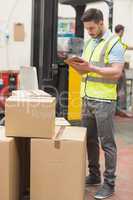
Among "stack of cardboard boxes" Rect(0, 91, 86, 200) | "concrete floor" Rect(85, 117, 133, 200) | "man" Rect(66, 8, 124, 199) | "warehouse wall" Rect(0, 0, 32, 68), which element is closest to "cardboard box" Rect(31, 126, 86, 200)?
"stack of cardboard boxes" Rect(0, 91, 86, 200)

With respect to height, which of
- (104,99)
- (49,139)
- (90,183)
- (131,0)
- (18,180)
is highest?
(131,0)

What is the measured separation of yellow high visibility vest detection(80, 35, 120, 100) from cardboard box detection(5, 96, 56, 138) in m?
0.51

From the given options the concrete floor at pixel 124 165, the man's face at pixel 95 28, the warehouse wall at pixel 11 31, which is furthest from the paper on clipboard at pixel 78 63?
the warehouse wall at pixel 11 31

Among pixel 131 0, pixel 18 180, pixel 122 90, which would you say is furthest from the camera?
pixel 131 0

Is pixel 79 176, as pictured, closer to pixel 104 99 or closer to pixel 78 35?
pixel 104 99

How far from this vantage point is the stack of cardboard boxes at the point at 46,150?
2596 millimetres

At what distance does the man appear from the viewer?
9.66 feet

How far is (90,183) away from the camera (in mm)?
3383

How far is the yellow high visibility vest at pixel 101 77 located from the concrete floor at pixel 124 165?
2.66 feet

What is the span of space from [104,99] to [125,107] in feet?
13.2

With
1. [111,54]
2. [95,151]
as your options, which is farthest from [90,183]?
[111,54]

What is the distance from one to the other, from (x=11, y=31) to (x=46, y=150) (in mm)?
3686

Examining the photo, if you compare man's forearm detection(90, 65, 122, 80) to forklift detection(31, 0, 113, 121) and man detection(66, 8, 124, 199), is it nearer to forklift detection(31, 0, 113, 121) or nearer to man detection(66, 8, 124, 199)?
man detection(66, 8, 124, 199)

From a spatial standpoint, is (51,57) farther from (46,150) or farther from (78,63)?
(46,150)
